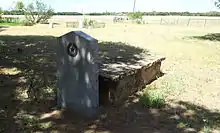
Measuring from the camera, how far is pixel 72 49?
5.68m

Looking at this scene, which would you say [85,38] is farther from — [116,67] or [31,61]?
[31,61]

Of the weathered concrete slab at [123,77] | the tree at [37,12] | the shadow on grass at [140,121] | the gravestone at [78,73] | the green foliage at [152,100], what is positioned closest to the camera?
the shadow on grass at [140,121]

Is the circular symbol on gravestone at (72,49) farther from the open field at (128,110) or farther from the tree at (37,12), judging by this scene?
the tree at (37,12)

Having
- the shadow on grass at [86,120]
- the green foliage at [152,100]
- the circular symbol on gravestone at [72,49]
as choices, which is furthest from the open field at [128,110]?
the circular symbol on gravestone at [72,49]

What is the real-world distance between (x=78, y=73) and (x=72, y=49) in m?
0.42

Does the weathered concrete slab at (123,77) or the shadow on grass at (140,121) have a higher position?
the weathered concrete slab at (123,77)

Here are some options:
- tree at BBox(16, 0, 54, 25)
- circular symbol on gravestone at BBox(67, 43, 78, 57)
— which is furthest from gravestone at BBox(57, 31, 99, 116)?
tree at BBox(16, 0, 54, 25)

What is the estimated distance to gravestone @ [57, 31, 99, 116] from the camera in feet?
18.1

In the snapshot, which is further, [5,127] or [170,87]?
[170,87]

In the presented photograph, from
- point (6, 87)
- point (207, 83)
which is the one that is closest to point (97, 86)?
point (6, 87)

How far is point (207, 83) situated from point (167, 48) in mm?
6471

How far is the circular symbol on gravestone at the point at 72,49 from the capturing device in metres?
5.62

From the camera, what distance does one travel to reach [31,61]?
9.43 metres

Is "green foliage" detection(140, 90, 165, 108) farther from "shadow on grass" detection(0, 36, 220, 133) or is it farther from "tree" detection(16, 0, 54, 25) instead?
"tree" detection(16, 0, 54, 25)
